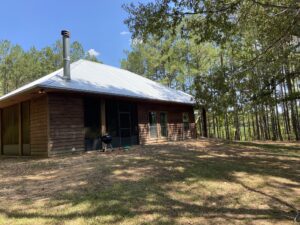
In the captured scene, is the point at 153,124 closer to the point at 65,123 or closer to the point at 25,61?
the point at 65,123

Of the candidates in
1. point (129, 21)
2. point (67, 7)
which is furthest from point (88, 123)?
point (67, 7)

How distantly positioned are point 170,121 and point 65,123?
781cm

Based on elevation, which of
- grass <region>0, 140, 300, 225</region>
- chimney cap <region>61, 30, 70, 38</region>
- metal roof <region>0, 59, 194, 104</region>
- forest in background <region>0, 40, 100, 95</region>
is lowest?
grass <region>0, 140, 300, 225</region>

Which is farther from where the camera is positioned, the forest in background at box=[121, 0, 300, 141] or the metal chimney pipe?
the metal chimney pipe

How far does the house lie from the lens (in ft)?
33.3

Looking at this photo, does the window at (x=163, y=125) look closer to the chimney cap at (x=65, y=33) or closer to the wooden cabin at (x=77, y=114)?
the wooden cabin at (x=77, y=114)

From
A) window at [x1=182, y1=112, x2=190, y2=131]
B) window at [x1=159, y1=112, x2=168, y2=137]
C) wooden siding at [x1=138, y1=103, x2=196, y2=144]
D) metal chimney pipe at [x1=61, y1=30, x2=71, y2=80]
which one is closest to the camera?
metal chimney pipe at [x1=61, y1=30, x2=71, y2=80]

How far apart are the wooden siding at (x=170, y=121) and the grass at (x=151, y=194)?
703cm

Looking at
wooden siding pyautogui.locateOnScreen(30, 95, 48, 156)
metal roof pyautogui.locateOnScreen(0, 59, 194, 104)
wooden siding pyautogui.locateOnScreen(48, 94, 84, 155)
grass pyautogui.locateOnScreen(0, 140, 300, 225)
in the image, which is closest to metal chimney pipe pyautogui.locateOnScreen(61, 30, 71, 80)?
metal roof pyautogui.locateOnScreen(0, 59, 194, 104)

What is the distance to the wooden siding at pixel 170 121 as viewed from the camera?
47.2 ft

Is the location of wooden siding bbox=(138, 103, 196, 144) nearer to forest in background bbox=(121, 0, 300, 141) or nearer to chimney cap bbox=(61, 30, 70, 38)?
forest in background bbox=(121, 0, 300, 141)

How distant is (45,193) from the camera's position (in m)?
4.77

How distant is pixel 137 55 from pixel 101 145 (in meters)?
20.7

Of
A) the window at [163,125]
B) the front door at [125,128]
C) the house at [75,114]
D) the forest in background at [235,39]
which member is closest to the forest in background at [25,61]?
the house at [75,114]
